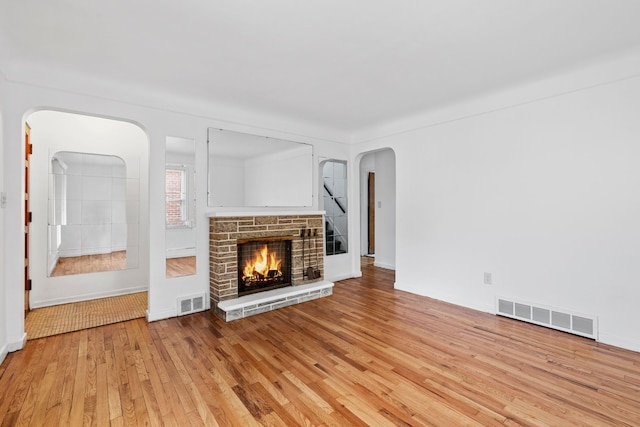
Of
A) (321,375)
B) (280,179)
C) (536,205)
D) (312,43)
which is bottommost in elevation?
(321,375)

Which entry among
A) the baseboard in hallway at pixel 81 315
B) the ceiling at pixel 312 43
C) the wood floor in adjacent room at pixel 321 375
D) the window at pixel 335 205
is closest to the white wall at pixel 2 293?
the wood floor in adjacent room at pixel 321 375

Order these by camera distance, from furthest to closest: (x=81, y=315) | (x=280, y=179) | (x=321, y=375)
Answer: (x=280, y=179), (x=81, y=315), (x=321, y=375)

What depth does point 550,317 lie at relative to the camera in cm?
317

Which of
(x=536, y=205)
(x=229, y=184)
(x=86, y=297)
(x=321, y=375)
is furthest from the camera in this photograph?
(x=86, y=297)

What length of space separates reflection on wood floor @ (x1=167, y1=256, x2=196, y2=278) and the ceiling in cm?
191

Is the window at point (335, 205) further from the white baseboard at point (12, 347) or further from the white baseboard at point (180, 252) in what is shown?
the white baseboard at point (12, 347)

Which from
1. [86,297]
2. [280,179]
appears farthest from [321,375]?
[86,297]

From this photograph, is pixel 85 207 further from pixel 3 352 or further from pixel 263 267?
pixel 263 267

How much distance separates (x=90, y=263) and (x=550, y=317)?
18.6ft

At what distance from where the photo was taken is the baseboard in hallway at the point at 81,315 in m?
3.19

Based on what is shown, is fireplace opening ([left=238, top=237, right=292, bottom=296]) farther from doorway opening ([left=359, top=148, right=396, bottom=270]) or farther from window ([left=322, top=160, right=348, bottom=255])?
doorway opening ([left=359, top=148, right=396, bottom=270])

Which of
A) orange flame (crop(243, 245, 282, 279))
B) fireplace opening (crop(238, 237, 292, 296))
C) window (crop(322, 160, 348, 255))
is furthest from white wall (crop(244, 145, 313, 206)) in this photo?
orange flame (crop(243, 245, 282, 279))

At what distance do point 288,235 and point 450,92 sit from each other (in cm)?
273

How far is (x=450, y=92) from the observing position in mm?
3514
